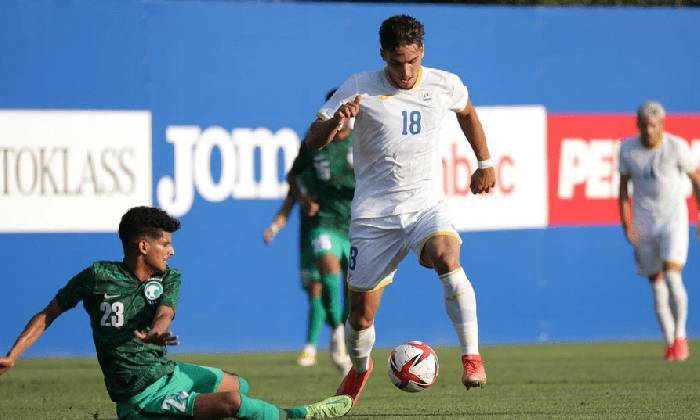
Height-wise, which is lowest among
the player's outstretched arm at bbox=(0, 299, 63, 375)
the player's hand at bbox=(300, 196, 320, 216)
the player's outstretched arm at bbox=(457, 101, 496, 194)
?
the player's outstretched arm at bbox=(0, 299, 63, 375)

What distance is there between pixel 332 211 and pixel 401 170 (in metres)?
3.93

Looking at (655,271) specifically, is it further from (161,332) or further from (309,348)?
(161,332)

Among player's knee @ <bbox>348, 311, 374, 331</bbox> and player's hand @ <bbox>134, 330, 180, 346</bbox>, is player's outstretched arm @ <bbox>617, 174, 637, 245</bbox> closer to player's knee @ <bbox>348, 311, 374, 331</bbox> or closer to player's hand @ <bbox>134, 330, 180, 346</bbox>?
player's knee @ <bbox>348, 311, 374, 331</bbox>

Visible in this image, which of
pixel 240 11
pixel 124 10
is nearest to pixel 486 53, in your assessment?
pixel 240 11

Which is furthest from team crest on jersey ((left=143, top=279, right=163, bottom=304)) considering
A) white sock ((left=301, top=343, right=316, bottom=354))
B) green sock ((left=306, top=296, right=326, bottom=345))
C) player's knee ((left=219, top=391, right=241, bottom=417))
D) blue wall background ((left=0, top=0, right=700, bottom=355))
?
blue wall background ((left=0, top=0, right=700, bottom=355))

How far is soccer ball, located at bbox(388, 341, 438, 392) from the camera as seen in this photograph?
8742 mm

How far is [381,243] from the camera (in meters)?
8.88

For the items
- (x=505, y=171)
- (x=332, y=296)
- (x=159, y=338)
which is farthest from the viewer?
(x=505, y=171)

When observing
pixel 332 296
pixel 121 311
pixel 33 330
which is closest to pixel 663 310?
pixel 332 296

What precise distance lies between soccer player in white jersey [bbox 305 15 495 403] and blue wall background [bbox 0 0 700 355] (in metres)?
6.95

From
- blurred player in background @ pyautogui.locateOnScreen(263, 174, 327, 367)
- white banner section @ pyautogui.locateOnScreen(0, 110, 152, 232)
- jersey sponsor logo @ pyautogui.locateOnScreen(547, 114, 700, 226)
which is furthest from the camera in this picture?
jersey sponsor logo @ pyautogui.locateOnScreen(547, 114, 700, 226)

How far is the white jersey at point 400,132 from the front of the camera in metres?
8.71

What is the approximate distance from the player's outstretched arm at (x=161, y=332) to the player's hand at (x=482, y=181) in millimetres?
2412

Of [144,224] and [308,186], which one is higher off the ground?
[144,224]
